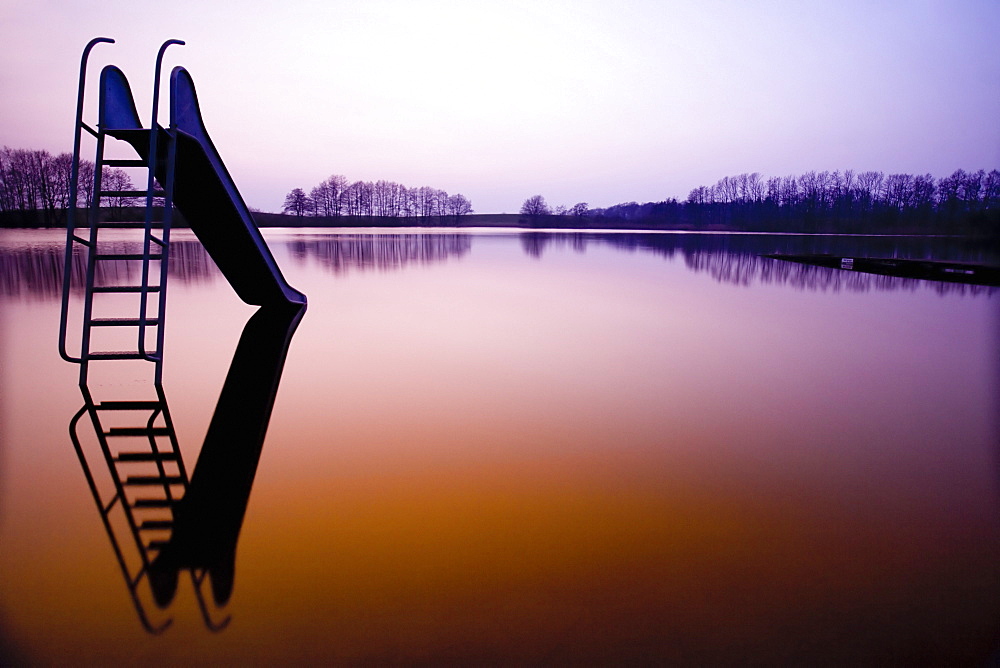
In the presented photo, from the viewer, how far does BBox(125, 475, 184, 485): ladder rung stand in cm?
268

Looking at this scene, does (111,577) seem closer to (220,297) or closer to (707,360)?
(707,360)

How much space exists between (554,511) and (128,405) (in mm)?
3278

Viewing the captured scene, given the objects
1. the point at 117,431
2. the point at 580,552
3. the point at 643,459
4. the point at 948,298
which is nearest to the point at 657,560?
the point at 580,552

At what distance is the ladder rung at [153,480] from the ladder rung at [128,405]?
1254mm

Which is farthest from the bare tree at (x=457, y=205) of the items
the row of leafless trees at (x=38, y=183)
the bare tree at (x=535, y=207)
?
the row of leafless trees at (x=38, y=183)

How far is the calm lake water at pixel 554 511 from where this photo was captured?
170 cm

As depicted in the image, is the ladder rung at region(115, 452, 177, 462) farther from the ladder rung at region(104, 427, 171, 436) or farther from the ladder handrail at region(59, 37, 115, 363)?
the ladder handrail at region(59, 37, 115, 363)

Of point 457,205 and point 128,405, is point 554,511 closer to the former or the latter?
point 128,405

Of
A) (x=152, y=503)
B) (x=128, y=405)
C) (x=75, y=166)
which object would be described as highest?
(x=75, y=166)

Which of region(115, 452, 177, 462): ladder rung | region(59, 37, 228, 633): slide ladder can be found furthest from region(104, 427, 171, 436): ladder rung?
region(115, 452, 177, 462): ladder rung

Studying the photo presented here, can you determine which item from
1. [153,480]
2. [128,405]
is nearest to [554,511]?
[153,480]

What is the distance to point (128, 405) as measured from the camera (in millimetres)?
3877

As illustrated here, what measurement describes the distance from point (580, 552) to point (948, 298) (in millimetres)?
11983

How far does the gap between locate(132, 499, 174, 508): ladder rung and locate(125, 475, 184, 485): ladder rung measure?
0.17 metres
